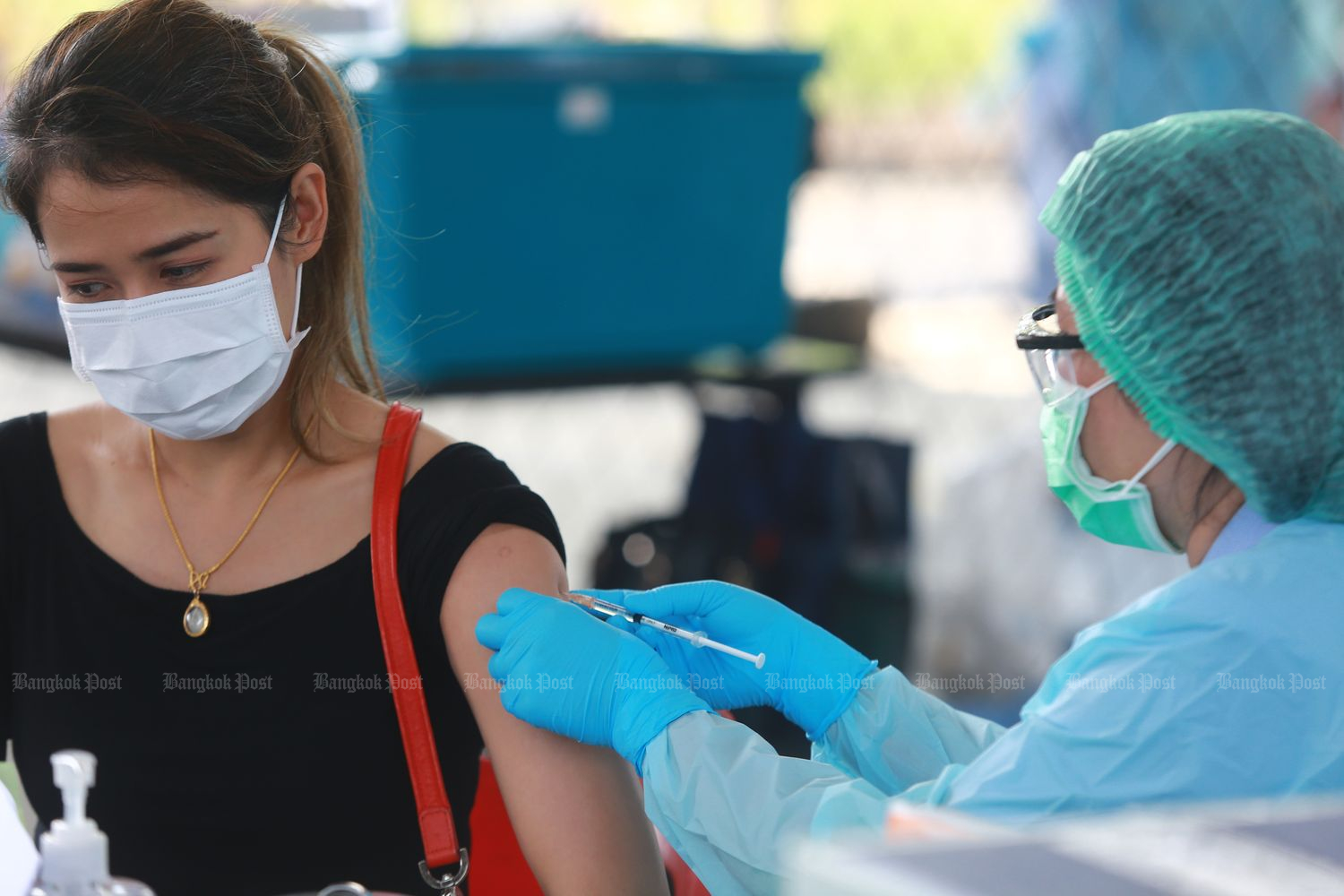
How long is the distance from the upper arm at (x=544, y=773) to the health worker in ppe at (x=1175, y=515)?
0.10 metres

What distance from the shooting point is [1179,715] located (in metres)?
0.97

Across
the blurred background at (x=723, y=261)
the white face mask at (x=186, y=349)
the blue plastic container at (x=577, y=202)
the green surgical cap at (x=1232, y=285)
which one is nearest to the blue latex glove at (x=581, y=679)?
the white face mask at (x=186, y=349)

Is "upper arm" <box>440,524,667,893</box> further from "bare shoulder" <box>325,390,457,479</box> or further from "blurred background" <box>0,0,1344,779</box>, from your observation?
"blurred background" <box>0,0,1344,779</box>

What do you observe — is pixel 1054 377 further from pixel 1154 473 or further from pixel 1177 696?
pixel 1177 696

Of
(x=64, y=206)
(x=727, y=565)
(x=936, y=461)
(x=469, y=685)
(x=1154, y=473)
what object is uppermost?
(x=64, y=206)

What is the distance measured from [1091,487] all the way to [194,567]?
34.6 inches

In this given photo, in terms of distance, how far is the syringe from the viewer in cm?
134

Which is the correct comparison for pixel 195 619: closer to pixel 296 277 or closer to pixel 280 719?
pixel 280 719

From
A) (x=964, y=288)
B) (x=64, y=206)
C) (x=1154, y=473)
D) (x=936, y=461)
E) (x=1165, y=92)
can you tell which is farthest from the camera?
(x=936, y=461)

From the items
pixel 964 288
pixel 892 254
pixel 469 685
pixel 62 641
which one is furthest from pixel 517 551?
pixel 892 254

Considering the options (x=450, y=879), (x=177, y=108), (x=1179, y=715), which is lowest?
(x=450, y=879)

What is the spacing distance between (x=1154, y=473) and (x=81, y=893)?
0.84 meters

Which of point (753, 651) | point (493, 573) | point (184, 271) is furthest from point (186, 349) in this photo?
point (753, 651)

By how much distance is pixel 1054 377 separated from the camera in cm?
117
